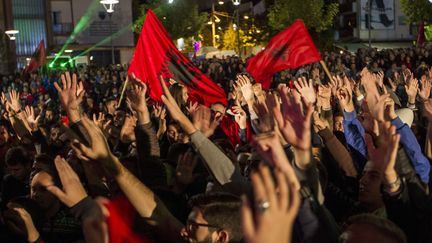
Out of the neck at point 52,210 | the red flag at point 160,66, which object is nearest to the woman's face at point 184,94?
the red flag at point 160,66

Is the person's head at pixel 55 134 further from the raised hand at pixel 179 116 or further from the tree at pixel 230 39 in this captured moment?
the tree at pixel 230 39

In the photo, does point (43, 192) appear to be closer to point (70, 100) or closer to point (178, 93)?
point (70, 100)

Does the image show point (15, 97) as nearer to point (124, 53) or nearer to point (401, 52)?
point (401, 52)

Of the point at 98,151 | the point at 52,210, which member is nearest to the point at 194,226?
the point at 98,151

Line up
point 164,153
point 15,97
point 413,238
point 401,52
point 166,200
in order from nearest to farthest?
point 413,238 < point 166,200 < point 164,153 < point 15,97 < point 401,52

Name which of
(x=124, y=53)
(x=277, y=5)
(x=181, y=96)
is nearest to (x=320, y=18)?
(x=277, y=5)

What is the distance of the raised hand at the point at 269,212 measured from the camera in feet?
7.09

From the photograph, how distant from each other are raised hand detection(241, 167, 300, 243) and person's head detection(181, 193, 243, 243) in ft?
3.20

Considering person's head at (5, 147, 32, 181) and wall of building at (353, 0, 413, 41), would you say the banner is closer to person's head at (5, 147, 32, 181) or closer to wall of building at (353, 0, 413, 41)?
wall of building at (353, 0, 413, 41)

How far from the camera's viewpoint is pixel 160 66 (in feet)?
30.1

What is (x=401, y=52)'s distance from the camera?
20359mm

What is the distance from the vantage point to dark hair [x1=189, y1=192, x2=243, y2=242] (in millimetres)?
3207

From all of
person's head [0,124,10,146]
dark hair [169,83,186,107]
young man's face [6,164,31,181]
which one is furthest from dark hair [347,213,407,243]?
person's head [0,124,10,146]

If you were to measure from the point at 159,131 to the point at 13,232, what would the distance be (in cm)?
344
